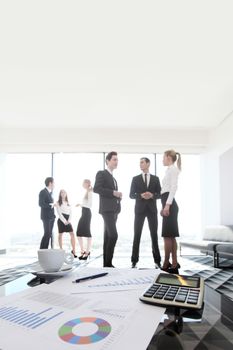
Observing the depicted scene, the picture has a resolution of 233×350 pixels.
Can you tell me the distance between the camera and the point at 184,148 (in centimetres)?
658

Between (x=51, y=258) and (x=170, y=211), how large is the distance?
2188mm

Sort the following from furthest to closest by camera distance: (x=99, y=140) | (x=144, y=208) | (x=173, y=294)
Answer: (x=99, y=140) → (x=144, y=208) → (x=173, y=294)

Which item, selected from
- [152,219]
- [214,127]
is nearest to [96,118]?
[214,127]

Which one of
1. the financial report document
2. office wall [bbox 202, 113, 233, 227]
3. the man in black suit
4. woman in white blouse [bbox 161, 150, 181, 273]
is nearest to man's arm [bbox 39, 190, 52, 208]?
the man in black suit

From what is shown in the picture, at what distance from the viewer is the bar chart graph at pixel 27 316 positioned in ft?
1.94

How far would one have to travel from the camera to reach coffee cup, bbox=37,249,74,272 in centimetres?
107

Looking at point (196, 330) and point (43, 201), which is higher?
point (43, 201)

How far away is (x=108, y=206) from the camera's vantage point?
3.17 metres

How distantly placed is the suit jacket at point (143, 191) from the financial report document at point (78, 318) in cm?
246

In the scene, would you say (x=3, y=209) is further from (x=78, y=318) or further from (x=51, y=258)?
(x=78, y=318)

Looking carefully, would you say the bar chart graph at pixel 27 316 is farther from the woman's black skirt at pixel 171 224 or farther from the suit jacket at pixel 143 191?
the suit jacket at pixel 143 191

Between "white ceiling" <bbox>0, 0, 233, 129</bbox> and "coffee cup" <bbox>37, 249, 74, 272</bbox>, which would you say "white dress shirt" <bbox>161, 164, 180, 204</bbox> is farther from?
"coffee cup" <bbox>37, 249, 74, 272</bbox>

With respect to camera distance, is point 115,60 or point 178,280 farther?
point 115,60

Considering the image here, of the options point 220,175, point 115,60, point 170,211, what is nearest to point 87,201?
point 170,211
